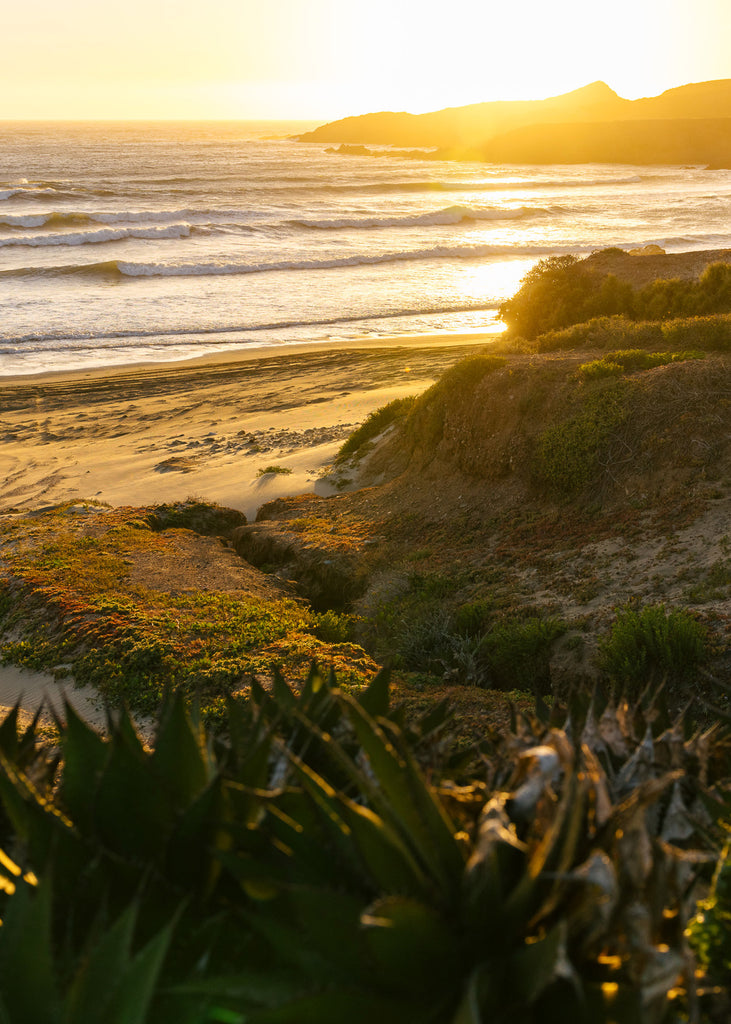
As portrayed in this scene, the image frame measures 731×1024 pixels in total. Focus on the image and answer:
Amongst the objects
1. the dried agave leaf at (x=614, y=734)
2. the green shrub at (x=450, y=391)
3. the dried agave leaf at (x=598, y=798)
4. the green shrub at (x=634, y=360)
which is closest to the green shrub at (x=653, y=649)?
the dried agave leaf at (x=614, y=734)

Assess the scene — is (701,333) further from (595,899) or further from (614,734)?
(595,899)

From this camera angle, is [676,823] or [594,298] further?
[594,298]

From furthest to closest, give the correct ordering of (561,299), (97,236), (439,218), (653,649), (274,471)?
(439,218)
(97,236)
(561,299)
(274,471)
(653,649)

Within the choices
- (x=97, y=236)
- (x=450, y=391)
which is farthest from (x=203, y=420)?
(x=97, y=236)

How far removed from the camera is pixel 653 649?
539 cm

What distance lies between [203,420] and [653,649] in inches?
541

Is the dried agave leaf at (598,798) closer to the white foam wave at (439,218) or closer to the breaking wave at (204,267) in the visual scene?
the breaking wave at (204,267)

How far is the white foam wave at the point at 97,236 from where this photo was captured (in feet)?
129

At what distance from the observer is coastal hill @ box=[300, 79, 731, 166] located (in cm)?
10862

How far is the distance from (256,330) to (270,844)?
24.6 m

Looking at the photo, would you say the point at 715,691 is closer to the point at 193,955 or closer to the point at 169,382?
the point at 193,955

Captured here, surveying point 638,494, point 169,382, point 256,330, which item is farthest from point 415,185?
point 638,494

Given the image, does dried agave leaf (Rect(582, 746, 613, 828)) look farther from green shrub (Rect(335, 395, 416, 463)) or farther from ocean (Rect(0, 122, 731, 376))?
ocean (Rect(0, 122, 731, 376))

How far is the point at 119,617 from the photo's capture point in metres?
6.54
